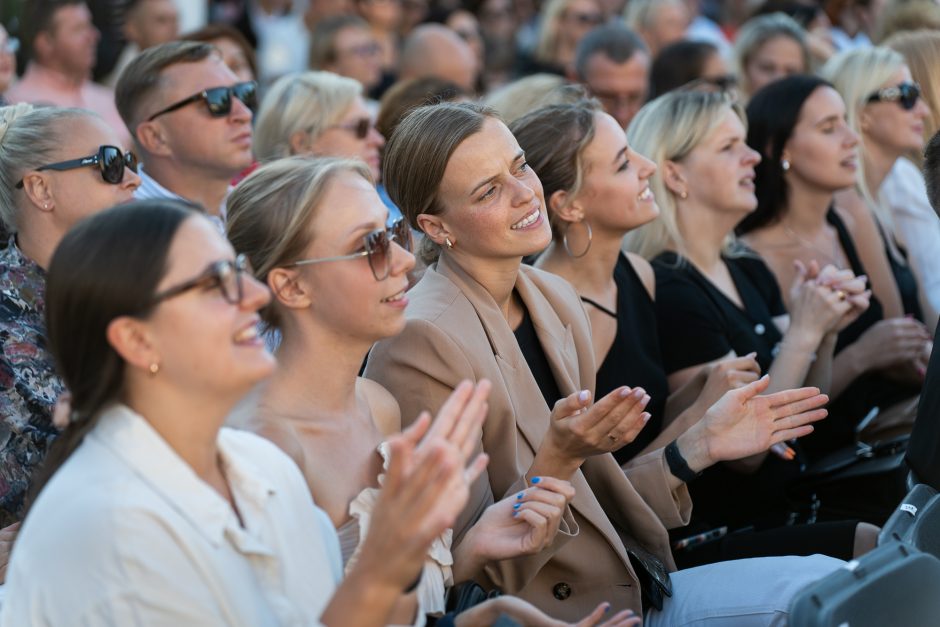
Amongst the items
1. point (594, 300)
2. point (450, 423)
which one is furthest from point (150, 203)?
point (594, 300)

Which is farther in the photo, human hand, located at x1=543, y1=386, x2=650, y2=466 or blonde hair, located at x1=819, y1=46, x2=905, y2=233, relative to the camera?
blonde hair, located at x1=819, y1=46, x2=905, y2=233

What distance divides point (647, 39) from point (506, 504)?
22.0ft

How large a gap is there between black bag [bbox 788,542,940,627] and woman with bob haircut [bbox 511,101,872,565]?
1320mm

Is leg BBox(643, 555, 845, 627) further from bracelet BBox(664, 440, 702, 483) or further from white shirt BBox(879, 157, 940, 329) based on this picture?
white shirt BBox(879, 157, 940, 329)

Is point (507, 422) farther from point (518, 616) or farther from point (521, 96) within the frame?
point (521, 96)

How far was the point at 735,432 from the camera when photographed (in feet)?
9.78

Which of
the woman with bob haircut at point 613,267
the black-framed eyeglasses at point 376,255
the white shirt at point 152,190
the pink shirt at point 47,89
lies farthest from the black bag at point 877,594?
the pink shirt at point 47,89

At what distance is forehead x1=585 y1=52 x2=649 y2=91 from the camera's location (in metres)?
6.33

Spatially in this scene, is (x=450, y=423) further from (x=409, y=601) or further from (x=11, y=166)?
(x=11, y=166)

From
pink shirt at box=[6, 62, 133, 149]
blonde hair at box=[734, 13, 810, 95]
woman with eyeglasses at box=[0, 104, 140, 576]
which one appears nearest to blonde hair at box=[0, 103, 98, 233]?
woman with eyeglasses at box=[0, 104, 140, 576]

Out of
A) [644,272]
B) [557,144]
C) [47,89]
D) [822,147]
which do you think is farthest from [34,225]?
[47,89]

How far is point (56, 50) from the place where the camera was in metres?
6.08

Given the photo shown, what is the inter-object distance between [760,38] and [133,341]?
561 centimetres

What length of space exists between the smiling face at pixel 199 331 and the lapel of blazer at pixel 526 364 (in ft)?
3.50
